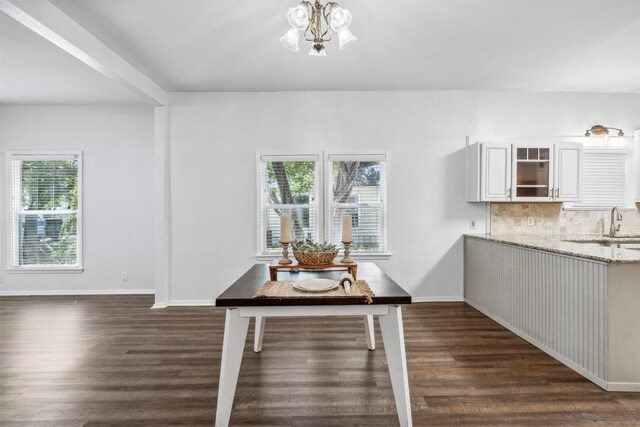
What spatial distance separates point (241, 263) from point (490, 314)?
2.87 m

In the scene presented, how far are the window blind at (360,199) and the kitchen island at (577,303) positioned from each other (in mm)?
1345

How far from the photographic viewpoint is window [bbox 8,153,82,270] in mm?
5098

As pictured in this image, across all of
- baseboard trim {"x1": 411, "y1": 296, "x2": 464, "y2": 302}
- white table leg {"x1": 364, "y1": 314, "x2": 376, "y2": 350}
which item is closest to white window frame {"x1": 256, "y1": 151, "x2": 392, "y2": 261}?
baseboard trim {"x1": 411, "y1": 296, "x2": 464, "y2": 302}

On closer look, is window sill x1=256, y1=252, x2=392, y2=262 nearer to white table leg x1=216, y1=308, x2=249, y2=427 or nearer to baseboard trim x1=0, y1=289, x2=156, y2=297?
baseboard trim x1=0, y1=289, x2=156, y2=297

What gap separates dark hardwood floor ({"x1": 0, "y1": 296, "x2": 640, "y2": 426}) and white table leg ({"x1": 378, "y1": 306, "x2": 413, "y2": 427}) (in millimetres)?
186

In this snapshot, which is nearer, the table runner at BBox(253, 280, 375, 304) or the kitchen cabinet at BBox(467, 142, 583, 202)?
the table runner at BBox(253, 280, 375, 304)

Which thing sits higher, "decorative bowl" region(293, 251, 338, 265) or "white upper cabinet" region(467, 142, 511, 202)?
"white upper cabinet" region(467, 142, 511, 202)

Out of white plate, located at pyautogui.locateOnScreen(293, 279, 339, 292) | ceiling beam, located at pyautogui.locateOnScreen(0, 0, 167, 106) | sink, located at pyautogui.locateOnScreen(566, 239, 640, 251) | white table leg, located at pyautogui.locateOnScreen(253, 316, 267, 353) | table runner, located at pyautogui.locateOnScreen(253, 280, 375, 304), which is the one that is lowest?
white table leg, located at pyautogui.locateOnScreen(253, 316, 267, 353)

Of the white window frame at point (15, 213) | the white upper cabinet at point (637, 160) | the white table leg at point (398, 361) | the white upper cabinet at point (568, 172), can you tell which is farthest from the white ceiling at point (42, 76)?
the white upper cabinet at point (637, 160)

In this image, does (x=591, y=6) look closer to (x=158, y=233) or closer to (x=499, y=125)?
(x=499, y=125)

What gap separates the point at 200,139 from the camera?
4.56 metres

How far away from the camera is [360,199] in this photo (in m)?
4.58

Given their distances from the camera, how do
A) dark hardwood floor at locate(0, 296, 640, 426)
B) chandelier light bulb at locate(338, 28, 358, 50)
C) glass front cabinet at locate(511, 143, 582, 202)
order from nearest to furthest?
1. dark hardwood floor at locate(0, 296, 640, 426)
2. chandelier light bulb at locate(338, 28, 358, 50)
3. glass front cabinet at locate(511, 143, 582, 202)

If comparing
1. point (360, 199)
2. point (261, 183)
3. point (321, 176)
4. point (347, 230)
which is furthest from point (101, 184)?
point (347, 230)
